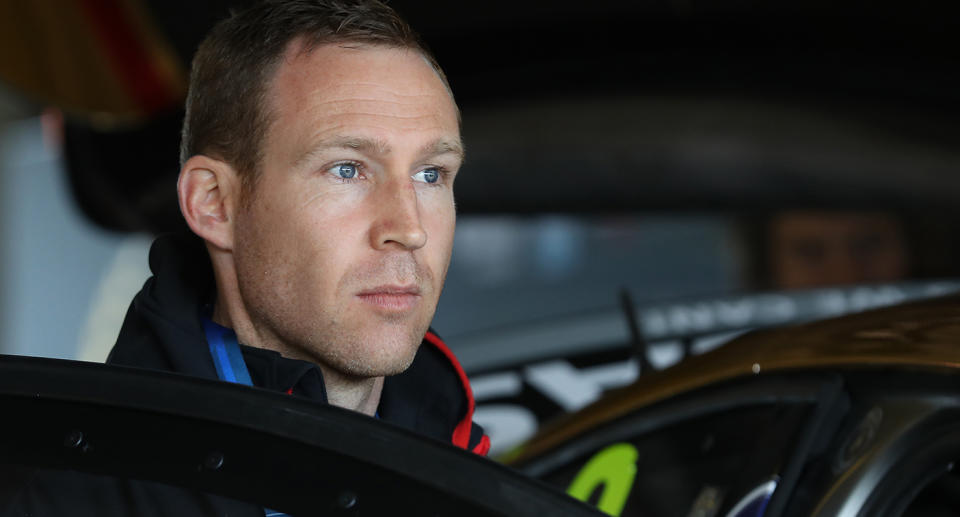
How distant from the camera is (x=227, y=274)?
1.05 meters

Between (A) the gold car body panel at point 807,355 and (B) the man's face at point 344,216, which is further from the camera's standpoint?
(A) the gold car body panel at point 807,355

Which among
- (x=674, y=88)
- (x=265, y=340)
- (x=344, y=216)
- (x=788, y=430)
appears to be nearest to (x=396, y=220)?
(x=344, y=216)

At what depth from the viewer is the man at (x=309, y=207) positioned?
3.13 ft

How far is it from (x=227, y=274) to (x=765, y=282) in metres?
5.30

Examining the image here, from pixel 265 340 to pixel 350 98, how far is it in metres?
0.26

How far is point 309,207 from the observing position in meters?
0.96

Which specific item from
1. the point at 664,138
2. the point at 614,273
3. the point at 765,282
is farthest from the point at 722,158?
the point at 614,273

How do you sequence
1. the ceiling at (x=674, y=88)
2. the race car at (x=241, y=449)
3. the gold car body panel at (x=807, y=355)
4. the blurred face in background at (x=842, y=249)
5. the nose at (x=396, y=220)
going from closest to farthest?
the race car at (x=241, y=449) < the nose at (x=396, y=220) < the gold car body panel at (x=807, y=355) < the ceiling at (x=674, y=88) < the blurred face in background at (x=842, y=249)

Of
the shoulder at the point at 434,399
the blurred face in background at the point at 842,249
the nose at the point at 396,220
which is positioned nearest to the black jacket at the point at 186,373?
the shoulder at the point at 434,399

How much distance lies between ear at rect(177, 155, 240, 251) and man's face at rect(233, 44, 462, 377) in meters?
0.03

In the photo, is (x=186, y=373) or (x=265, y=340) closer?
(x=186, y=373)

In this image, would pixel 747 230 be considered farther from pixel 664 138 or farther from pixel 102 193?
pixel 102 193

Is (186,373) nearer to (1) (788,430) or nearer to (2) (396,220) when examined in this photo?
(2) (396,220)

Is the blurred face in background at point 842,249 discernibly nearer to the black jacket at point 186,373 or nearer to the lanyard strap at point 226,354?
the black jacket at point 186,373
